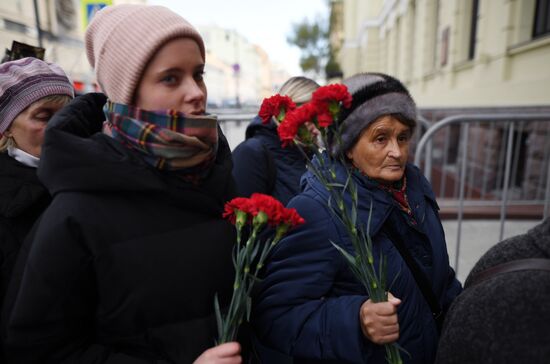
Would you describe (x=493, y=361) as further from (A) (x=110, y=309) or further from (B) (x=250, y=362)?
(A) (x=110, y=309)

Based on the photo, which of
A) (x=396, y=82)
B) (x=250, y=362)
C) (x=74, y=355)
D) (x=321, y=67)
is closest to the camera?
(x=74, y=355)

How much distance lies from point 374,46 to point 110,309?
2341 centimetres

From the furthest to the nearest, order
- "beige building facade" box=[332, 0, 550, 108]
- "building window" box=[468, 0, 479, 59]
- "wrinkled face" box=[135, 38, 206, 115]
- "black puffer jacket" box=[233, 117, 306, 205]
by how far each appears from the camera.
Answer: "building window" box=[468, 0, 479, 59], "beige building facade" box=[332, 0, 550, 108], "black puffer jacket" box=[233, 117, 306, 205], "wrinkled face" box=[135, 38, 206, 115]

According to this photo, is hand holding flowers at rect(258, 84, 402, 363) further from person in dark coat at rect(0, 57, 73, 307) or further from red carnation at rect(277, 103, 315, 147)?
person in dark coat at rect(0, 57, 73, 307)

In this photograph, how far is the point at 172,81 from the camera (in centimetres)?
106

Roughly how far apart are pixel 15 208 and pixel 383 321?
3.82 ft

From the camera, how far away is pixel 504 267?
921 millimetres

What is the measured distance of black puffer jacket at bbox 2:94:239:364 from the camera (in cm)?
93

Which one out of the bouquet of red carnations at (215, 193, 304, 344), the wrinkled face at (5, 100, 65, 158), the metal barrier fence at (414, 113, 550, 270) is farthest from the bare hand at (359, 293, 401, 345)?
the metal barrier fence at (414, 113, 550, 270)

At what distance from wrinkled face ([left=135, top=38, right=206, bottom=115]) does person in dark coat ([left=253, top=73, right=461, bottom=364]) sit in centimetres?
47

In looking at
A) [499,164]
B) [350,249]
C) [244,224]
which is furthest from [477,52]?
[244,224]

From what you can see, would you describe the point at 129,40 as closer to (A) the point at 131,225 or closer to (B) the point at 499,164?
(A) the point at 131,225

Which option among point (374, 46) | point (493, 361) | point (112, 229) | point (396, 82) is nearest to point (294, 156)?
point (396, 82)

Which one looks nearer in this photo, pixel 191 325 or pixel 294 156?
pixel 191 325
